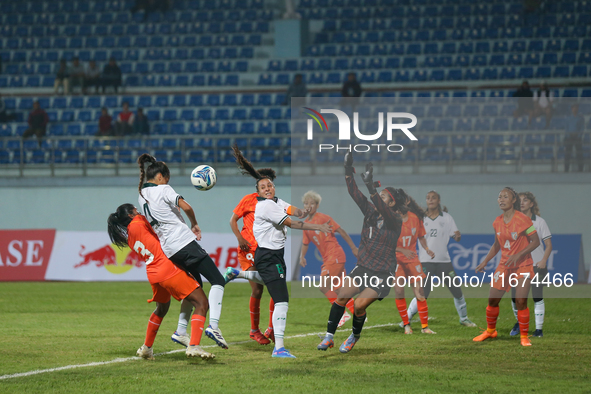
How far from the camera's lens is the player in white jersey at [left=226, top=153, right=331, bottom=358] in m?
8.12

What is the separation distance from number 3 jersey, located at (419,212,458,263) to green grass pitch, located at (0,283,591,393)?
1009 mm

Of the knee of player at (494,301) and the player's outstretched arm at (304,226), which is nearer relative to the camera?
the player's outstretched arm at (304,226)

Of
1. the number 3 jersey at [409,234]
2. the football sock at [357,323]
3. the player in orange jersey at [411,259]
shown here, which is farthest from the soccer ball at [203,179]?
the number 3 jersey at [409,234]

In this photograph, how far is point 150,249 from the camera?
311 inches

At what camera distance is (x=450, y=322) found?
11570 millimetres

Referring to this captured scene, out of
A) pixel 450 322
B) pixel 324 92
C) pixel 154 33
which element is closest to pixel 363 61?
pixel 324 92

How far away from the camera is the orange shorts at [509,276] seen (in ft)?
30.2

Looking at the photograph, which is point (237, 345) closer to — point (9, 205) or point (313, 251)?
point (313, 251)

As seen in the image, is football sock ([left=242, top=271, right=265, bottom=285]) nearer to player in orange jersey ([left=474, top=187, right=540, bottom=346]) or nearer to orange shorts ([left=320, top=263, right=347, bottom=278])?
orange shorts ([left=320, top=263, right=347, bottom=278])

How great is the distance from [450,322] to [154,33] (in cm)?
2229

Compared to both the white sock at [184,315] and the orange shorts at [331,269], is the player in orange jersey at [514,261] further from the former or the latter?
the white sock at [184,315]

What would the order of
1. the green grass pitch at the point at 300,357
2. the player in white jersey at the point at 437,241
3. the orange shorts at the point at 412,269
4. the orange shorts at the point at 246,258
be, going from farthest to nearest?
the player in white jersey at the point at 437,241, the orange shorts at the point at 412,269, the orange shorts at the point at 246,258, the green grass pitch at the point at 300,357

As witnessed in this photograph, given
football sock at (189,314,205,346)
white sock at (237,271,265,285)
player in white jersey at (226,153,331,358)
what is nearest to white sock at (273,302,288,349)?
player in white jersey at (226,153,331,358)

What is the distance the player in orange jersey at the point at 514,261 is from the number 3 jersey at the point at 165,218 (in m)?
3.90
